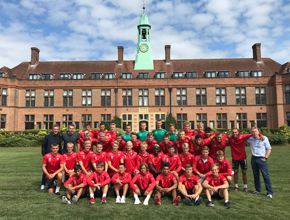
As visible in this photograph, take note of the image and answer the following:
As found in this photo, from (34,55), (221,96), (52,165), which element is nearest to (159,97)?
(221,96)

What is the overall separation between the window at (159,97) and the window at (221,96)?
8228mm

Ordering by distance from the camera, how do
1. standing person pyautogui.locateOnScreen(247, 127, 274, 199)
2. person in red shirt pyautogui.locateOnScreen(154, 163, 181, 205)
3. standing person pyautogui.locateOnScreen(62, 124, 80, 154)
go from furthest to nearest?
standing person pyautogui.locateOnScreen(62, 124, 80, 154), standing person pyautogui.locateOnScreen(247, 127, 274, 199), person in red shirt pyautogui.locateOnScreen(154, 163, 181, 205)

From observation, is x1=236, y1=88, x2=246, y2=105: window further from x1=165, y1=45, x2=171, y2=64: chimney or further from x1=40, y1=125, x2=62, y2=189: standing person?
x1=40, y1=125, x2=62, y2=189: standing person

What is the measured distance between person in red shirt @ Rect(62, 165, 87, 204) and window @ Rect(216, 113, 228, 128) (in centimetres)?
2969

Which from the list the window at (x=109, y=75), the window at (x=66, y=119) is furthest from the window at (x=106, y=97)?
the window at (x=66, y=119)

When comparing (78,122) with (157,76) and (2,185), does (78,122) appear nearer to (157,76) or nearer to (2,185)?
(157,76)

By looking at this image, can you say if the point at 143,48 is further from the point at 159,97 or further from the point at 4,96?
the point at 4,96

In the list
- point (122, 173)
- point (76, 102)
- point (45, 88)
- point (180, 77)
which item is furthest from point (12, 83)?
point (122, 173)

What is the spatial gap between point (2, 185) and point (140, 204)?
199 inches

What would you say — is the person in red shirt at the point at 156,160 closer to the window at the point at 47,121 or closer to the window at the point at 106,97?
the window at the point at 106,97

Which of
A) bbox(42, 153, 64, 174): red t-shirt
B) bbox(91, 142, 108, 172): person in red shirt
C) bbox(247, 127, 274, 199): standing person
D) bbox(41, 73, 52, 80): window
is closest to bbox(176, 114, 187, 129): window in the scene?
bbox(41, 73, 52, 80): window

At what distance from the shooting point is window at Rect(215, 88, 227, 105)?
33.5 metres

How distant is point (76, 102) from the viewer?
111ft

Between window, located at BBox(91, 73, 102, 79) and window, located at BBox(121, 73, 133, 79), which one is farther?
window, located at BBox(91, 73, 102, 79)
